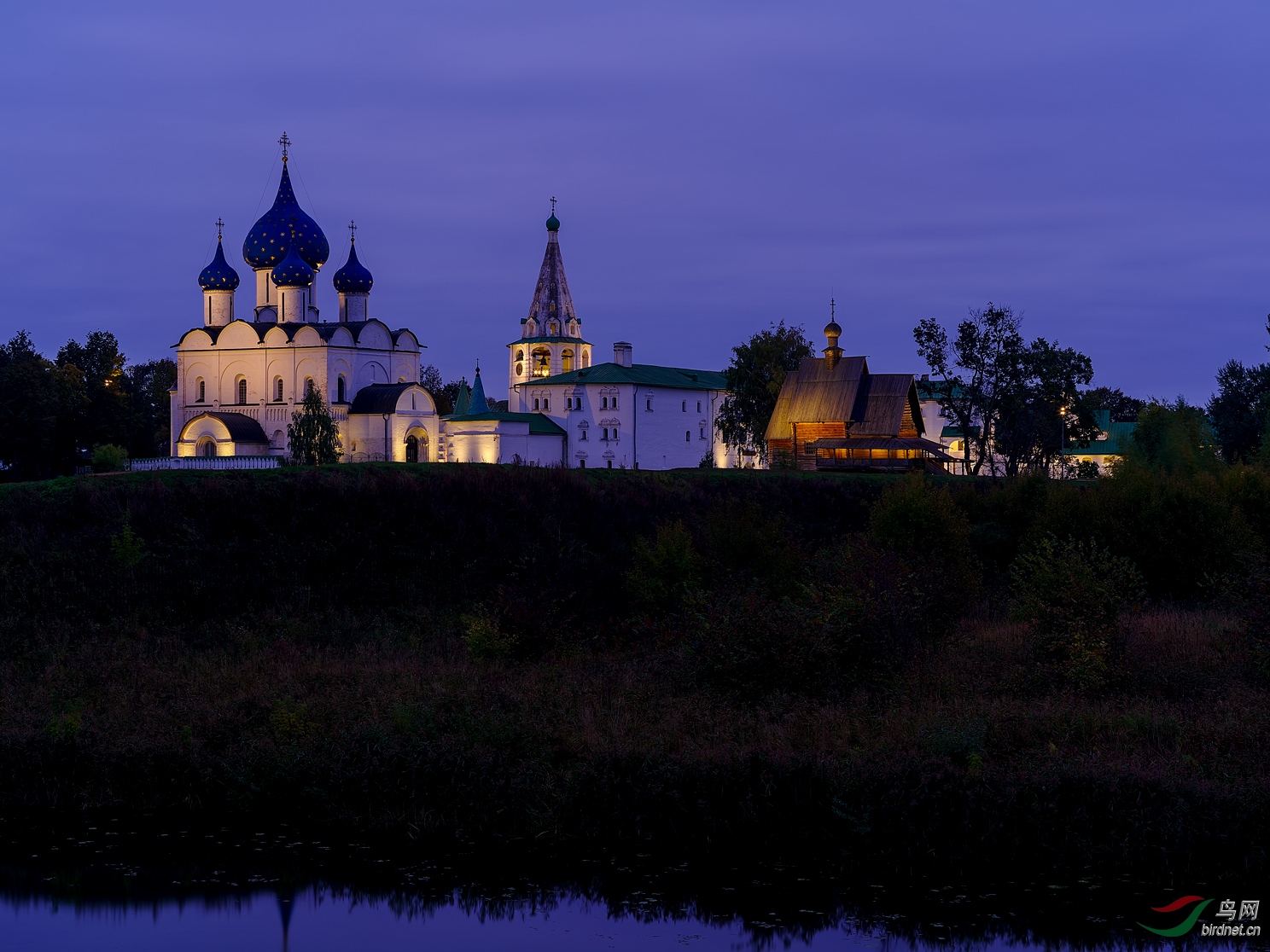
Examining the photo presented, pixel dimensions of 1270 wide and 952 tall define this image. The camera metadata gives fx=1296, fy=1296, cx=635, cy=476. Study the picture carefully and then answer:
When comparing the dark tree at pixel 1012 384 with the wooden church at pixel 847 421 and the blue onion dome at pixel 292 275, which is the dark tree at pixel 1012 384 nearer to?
the wooden church at pixel 847 421

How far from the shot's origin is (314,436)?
1876 inches

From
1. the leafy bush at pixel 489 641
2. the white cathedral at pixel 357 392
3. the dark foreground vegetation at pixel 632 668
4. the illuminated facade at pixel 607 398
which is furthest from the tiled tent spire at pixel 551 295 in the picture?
the leafy bush at pixel 489 641

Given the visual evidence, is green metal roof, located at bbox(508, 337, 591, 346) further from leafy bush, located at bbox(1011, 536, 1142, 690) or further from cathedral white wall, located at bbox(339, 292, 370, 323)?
leafy bush, located at bbox(1011, 536, 1142, 690)

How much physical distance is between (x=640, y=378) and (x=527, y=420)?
6086mm

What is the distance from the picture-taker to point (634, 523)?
28891 millimetres

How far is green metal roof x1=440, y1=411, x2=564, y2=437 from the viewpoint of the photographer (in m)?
57.9

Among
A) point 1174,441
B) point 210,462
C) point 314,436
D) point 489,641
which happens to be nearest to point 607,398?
point 314,436

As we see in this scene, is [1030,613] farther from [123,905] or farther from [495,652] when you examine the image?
[123,905]

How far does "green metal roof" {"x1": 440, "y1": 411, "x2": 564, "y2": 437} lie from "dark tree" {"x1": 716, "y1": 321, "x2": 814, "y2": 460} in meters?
10.5

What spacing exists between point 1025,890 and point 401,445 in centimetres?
4369

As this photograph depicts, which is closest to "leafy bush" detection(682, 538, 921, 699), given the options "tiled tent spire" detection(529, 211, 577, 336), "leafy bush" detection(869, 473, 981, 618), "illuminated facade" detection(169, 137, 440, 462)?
"leafy bush" detection(869, 473, 981, 618)

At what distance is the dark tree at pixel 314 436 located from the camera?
47.0 metres

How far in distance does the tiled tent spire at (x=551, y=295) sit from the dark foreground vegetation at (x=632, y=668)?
4230 cm

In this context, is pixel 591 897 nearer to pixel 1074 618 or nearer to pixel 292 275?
pixel 1074 618
